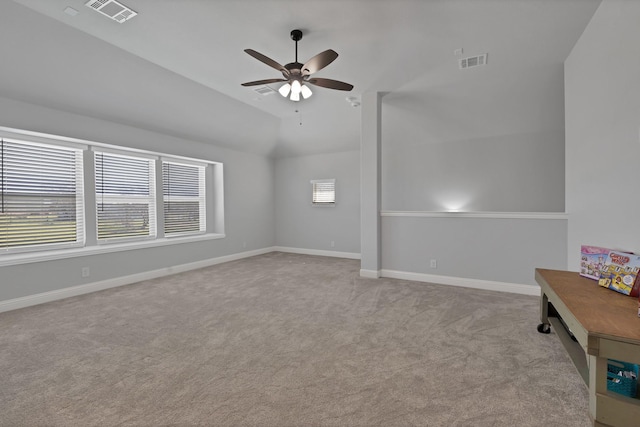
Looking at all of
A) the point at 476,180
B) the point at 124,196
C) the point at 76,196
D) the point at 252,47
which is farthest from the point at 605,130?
the point at 76,196

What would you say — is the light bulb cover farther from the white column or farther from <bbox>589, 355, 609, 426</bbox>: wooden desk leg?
<bbox>589, 355, 609, 426</bbox>: wooden desk leg

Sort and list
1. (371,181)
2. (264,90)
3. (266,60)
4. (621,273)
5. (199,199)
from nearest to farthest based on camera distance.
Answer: (621,273) < (266,60) < (264,90) < (371,181) < (199,199)

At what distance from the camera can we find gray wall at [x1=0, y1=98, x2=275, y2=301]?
3.50 m

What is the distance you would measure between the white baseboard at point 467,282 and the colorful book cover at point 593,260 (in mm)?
1606

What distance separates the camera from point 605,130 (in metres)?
2.47

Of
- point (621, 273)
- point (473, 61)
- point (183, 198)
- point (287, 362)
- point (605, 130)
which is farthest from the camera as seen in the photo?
point (183, 198)

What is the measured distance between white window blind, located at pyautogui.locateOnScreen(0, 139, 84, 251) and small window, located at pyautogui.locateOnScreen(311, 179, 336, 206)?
14.6 ft

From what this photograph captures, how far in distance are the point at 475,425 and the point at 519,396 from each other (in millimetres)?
473

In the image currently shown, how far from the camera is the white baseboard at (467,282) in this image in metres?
3.87

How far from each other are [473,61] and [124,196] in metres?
5.48

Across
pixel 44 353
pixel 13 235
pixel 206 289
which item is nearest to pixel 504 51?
pixel 206 289

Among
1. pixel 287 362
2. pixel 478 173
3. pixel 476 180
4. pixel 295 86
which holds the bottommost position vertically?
pixel 287 362

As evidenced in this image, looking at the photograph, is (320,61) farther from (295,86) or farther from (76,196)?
(76,196)

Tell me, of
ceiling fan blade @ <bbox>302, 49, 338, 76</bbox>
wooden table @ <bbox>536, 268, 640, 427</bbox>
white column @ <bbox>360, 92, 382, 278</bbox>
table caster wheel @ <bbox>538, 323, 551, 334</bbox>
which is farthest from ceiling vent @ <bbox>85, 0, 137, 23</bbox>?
table caster wheel @ <bbox>538, 323, 551, 334</bbox>
